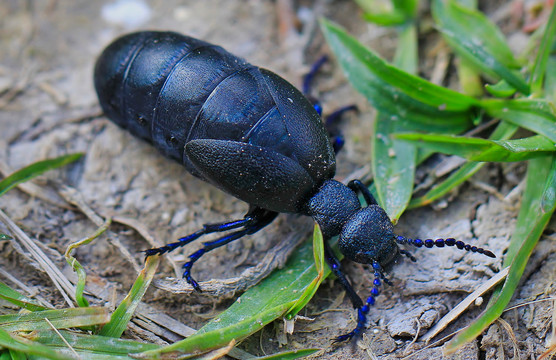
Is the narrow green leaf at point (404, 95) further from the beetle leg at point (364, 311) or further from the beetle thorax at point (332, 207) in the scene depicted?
the beetle leg at point (364, 311)

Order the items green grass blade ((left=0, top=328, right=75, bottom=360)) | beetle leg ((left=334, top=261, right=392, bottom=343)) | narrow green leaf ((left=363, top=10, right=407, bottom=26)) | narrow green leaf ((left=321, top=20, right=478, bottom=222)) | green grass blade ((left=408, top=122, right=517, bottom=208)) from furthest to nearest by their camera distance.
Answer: narrow green leaf ((left=363, top=10, right=407, bottom=26)) → narrow green leaf ((left=321, top=20, right=478, bottom=222)) → green grass blade ((left=408, top=122, right=517, bottom=208)) → beetle leg ((left=334, top=261, right=392, bottom=343)) → green grass blade ((left=0, top=328, right=75, bottom=360))

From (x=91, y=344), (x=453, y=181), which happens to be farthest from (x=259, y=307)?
(x=453, y=181)

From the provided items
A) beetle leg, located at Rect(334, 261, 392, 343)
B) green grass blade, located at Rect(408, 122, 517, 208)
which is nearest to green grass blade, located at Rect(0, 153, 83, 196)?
beetle leg, located at Rect(334, 261, 392, 343)

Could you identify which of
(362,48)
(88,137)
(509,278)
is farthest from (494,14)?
(88,137)

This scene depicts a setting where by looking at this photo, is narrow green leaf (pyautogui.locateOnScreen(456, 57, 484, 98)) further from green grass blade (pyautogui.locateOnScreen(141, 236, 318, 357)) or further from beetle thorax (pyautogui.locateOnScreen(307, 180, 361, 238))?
green grass blade (pyautogui.locateOnScreen(141, 236, 318, 357))

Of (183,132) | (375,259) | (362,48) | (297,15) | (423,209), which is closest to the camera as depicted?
(375,259)

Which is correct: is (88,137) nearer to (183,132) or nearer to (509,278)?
(183,132)

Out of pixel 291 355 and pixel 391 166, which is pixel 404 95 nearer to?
pixel 391 166
